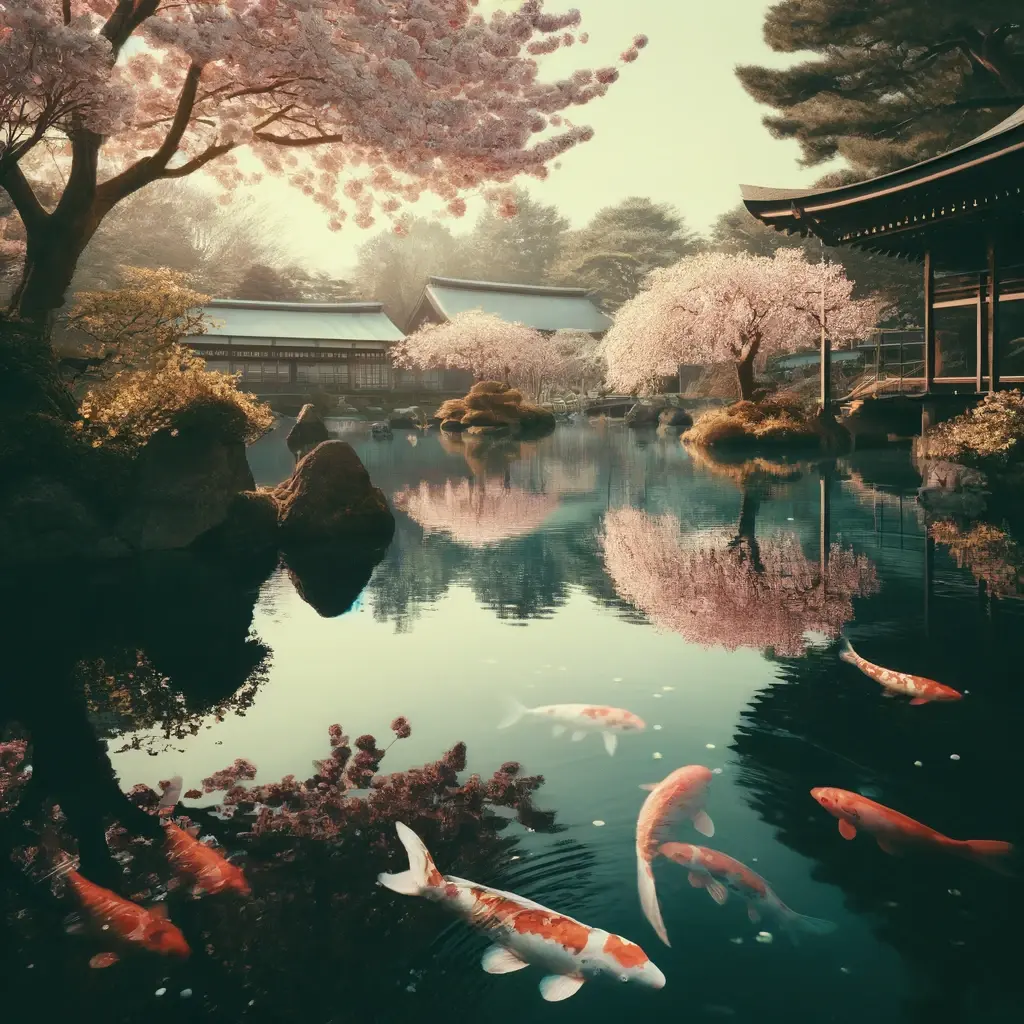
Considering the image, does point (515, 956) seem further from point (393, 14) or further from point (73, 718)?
point (393, 14)

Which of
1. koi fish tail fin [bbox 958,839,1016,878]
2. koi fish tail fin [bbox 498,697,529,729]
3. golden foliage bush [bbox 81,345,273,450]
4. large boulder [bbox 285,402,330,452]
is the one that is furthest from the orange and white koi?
large boulder [bbox 285,402,330,452]

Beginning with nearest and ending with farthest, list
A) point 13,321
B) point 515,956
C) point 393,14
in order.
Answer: point 515,956 < point 13,321 < point 393,14

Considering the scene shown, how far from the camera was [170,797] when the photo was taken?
5090 millimetres

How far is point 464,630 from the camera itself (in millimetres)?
8492

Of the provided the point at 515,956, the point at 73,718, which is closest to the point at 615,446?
the point at 73,718

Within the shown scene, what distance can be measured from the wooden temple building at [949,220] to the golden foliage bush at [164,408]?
441 inches

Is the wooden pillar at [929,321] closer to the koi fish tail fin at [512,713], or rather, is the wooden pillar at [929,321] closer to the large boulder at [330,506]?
the large boulder at [330,506]

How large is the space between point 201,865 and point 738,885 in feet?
7.72

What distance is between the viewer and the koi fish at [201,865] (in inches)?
163

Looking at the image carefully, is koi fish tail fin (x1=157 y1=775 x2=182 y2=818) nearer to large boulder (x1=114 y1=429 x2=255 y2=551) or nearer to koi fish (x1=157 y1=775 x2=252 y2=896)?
koi fish (x1=157 y1=775 x2=252 y2=896)

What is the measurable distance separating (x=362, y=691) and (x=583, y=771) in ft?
7.08

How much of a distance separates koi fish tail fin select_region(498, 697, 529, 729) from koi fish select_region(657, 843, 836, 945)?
1.84m

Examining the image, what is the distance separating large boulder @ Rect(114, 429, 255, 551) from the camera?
40.9 feet

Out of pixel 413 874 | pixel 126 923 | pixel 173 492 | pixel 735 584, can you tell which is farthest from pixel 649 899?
pixel 173 492
